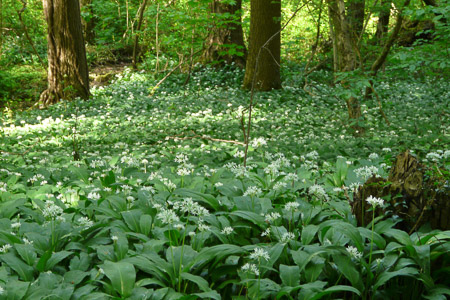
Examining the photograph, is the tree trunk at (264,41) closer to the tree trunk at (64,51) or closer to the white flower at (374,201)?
the tree trunk at (64,51)

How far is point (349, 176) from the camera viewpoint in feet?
13.3

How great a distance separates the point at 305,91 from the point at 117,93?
183 inches

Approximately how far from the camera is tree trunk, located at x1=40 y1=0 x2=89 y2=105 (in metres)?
10.4

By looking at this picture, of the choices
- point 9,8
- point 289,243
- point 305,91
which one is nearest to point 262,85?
point 305,91

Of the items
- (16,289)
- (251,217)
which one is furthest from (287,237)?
(16,289)

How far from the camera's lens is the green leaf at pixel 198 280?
86.9 inches

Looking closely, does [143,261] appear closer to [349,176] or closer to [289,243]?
[289,243]

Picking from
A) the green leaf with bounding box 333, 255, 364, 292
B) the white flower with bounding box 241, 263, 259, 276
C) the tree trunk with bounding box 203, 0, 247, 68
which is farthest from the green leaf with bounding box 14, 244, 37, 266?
the tree trunk with bounding box 203, 0, 247, 68

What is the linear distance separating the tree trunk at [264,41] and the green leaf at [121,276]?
311 inches

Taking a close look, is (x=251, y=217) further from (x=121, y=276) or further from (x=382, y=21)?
(x=382, y=21)

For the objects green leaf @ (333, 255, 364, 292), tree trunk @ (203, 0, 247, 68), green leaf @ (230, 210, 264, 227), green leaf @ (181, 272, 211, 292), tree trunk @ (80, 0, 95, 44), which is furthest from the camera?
tree trunk @ (80, 0, 95, 44)

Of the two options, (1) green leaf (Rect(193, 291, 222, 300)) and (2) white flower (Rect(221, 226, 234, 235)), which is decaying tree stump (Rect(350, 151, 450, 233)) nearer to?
(2) white flower (Rect(221, 226, 234, 235))

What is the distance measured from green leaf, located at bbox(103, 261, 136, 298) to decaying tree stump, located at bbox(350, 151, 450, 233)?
4.68 ft

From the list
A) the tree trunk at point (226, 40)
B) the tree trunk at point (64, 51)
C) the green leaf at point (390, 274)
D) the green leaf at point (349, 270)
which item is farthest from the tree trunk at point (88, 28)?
the green leaf at point (390, 274)
